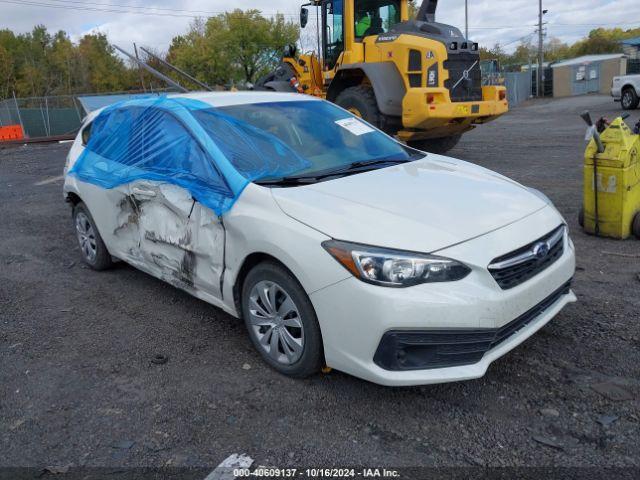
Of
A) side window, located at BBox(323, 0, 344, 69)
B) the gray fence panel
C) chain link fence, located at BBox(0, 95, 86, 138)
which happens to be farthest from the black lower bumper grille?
the gray fence panel

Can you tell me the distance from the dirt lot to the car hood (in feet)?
2.99

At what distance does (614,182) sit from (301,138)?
10.2 feet

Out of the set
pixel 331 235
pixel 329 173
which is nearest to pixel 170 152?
pixel 329 173

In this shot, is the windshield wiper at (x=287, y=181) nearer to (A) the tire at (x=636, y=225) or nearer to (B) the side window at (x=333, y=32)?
(A) the tire at (x=636, y=225)

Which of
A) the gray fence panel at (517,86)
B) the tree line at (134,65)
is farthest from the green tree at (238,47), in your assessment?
the gray fence panel at (517,86)

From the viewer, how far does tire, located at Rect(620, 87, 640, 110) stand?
2058cm

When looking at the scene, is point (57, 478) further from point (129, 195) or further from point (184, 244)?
point (129, 195)

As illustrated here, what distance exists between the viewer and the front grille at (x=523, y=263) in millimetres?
2912

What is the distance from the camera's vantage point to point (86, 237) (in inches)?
219

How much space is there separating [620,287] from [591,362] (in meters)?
1.32

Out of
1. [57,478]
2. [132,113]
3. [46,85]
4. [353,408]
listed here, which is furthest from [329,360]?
[46,85]

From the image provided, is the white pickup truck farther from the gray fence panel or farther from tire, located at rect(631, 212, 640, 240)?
tire, located at rect(631, 212, 640, 240)

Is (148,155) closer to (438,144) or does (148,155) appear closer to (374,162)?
(374,162)

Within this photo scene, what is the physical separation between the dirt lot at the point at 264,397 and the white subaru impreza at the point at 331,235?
0.28 metres
